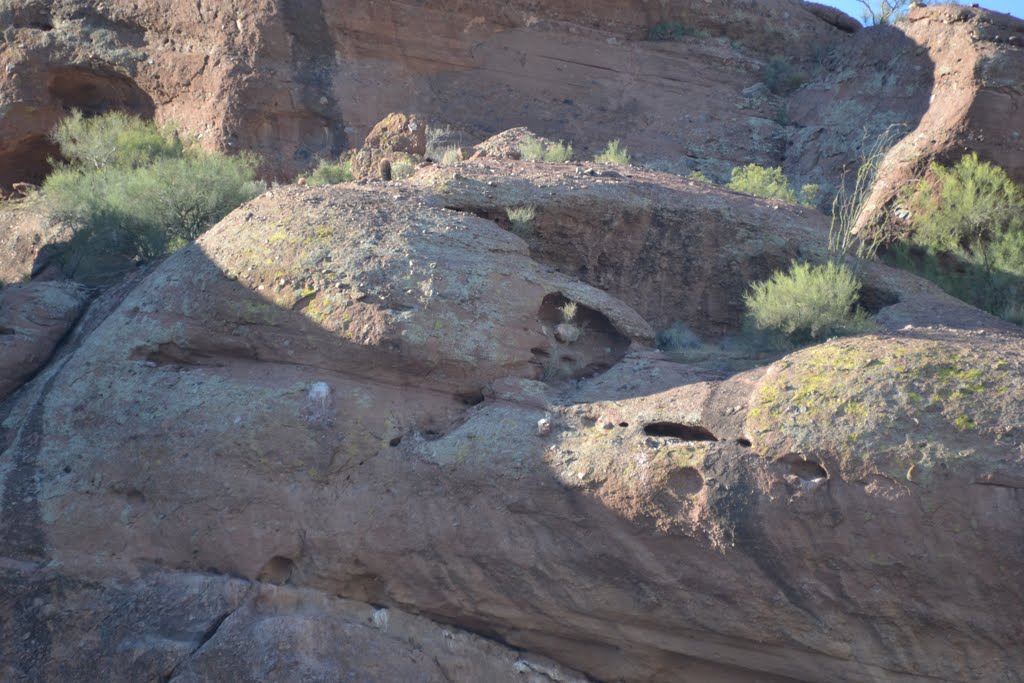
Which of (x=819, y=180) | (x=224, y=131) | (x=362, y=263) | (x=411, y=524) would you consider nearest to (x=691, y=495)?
(x=411, y=524)

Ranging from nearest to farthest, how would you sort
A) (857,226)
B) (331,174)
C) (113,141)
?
(857,226) → (331,174) → (113,141)

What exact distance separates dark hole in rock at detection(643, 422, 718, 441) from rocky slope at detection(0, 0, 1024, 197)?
756cm

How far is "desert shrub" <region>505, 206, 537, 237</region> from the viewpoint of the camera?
835cm

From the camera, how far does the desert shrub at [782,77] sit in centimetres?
1516

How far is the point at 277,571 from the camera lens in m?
6.10

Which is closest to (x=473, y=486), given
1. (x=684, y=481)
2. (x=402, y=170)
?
(x=684, y=481)

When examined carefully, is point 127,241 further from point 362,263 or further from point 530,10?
point 530,10

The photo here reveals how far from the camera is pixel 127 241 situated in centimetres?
1005

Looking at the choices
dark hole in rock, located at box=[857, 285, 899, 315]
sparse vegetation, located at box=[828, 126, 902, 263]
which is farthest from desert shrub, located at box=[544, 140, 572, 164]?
dark hole in rock, located at box=[857, 285, 899, 315]

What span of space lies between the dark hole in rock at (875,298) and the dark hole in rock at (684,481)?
3004 millimetres

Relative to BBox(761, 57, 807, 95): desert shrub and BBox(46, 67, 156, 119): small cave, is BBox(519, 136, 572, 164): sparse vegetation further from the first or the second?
BBox(46, 67, 156, 119): small cave

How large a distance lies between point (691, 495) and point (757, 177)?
643 centimetres

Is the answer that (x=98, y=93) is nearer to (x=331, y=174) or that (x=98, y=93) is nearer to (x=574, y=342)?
(x=331, y=174)

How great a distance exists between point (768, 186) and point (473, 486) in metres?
6.35
